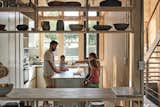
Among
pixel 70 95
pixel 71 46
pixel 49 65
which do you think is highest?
pixel 71 46

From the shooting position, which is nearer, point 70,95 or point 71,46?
point 70,95

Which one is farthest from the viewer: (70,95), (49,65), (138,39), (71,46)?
(71,46)

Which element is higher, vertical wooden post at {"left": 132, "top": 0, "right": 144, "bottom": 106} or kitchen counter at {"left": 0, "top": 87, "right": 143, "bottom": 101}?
vertical wooden post at {"left": 132, "top": 0, "right": 144, "bottom": 106}

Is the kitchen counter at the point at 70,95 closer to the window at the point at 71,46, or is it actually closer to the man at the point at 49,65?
the man at the point at 49,65

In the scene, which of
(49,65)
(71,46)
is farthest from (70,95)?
(71,46)

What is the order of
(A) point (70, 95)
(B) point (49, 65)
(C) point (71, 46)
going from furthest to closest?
(C) point (71, 46) → (B) point (49, 65) → (A) point (70, 95)

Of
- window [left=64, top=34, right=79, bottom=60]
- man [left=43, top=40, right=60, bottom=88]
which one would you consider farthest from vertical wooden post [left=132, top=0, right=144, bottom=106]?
window [left=64, top=34, right=79, bottom=60]

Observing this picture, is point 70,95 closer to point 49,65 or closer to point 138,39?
point 138,39

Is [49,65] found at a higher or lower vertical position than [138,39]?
lower

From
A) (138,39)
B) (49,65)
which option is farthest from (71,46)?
(138,39)

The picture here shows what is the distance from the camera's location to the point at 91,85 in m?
6.30

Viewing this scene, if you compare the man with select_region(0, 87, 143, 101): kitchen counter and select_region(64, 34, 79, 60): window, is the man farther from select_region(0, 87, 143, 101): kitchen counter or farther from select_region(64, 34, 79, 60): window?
select_region(64, 34, 79, 60): window

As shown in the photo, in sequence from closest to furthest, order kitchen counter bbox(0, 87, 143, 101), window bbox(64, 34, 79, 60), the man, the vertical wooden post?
1. kitchen counter bbox(0, 87, 143, 101)
2. the vertical wooden post
3. the man
4. window bbox(64, 34, 79, 60)

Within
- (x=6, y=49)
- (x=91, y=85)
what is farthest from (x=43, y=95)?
(x=91, y=85)
